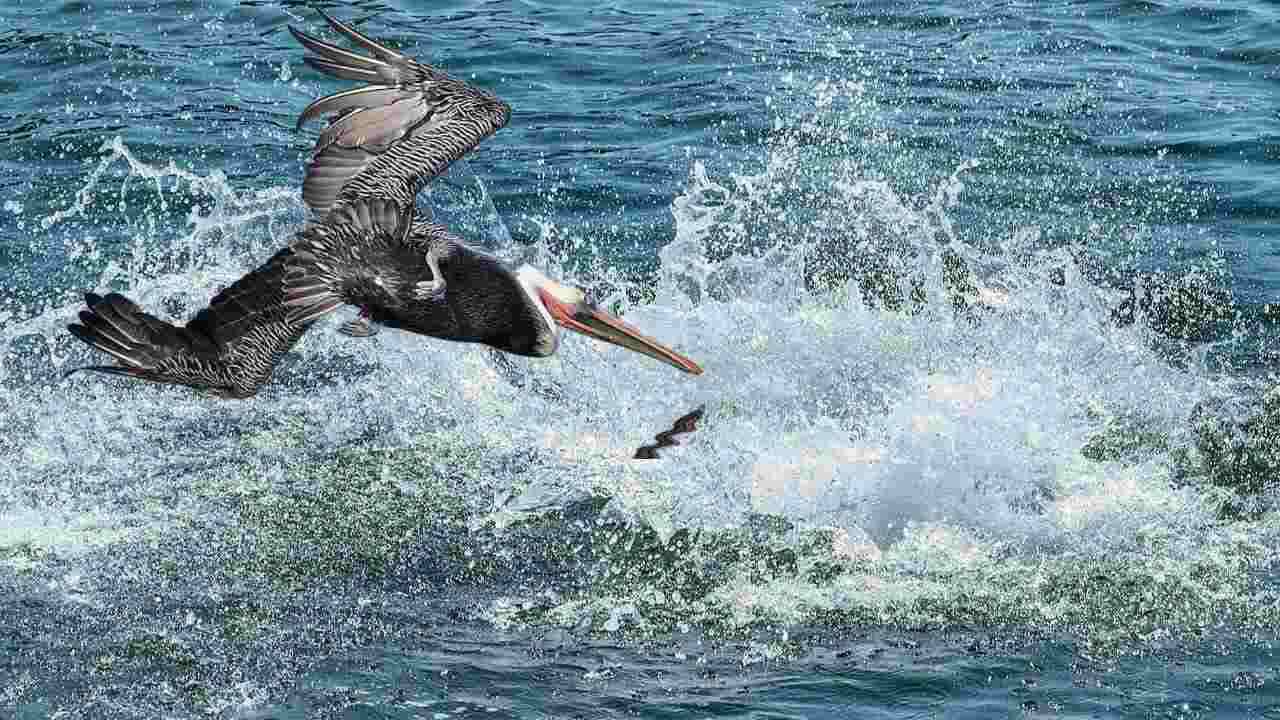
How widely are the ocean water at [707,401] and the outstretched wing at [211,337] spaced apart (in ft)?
3.43

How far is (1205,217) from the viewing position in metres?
14.0

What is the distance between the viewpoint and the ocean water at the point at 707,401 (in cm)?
867

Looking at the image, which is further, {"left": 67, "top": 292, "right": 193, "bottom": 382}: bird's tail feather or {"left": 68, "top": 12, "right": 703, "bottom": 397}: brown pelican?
{"left": 67, "top": 292, "right": 193, "bottom": 382}: bird's tail feather

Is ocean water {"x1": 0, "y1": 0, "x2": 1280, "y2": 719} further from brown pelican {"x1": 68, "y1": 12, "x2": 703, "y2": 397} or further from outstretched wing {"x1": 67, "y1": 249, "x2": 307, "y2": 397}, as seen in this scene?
brown pelican {"x1": 68, "y1": 12, "x2": 703, "y2": 397}

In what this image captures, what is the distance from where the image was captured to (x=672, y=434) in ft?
35.3

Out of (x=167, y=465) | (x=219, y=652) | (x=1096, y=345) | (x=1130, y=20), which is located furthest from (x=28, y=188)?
(x=1130, y=20)

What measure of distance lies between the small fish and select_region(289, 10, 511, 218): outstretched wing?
6.48 feet

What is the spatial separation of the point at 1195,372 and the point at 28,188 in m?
8.20

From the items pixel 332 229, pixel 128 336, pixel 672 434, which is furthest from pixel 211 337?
pixel 672 434

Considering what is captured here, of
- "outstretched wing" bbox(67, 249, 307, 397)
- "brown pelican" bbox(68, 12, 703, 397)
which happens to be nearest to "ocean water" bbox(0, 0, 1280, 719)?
"outstretched wing" bbox(67, 249, 307, 397)

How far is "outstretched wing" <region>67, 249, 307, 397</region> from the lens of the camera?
8891 millimetres

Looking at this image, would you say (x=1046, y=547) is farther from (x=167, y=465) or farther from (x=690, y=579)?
(x=167, y=465)

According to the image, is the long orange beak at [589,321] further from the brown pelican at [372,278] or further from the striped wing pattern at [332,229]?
A: the striped wing pattern at [332,229]

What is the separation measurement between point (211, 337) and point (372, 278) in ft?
3.00
